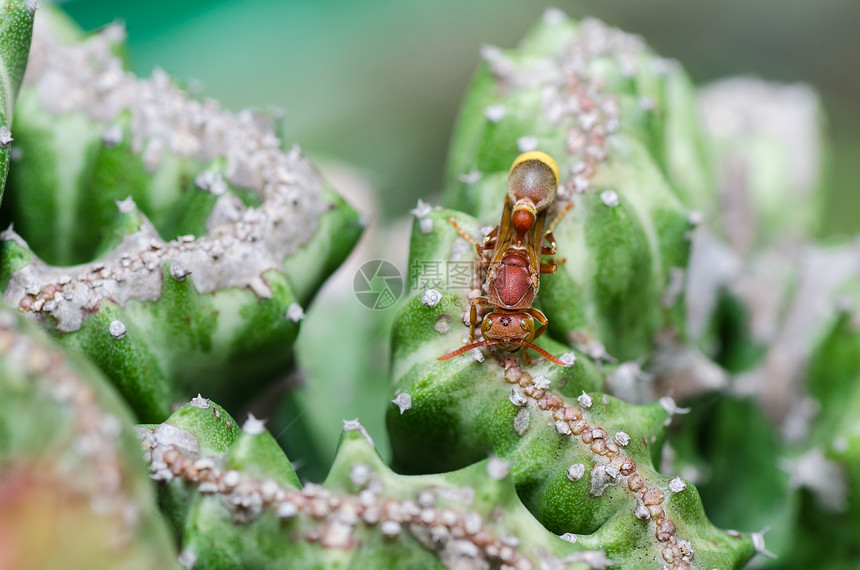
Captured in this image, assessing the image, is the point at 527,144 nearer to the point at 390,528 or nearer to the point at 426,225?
the point at 426,225

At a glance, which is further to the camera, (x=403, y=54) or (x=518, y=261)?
(x=403, y=54)

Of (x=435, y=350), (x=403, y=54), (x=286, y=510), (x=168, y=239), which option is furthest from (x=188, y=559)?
(x=403, y=54)

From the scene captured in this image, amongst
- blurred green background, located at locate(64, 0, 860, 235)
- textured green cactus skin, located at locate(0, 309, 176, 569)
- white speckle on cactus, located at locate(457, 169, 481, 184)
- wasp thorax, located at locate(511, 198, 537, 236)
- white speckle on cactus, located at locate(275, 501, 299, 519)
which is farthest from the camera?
blurred green background, located at locate(64, 0, 860, 235)

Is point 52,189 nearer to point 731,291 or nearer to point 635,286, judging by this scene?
point 635,286

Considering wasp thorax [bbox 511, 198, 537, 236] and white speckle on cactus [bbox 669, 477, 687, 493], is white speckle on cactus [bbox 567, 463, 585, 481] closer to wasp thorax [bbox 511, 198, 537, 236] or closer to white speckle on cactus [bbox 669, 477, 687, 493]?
white speckle on cactus [bbox 669, 477, 687, 493]

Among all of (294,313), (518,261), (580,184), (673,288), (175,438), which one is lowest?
(175,438)

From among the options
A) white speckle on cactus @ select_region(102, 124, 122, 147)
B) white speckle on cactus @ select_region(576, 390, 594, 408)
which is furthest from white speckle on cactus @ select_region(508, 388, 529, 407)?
white speckle on cactus @ select_region(102, 124, 122, 147)

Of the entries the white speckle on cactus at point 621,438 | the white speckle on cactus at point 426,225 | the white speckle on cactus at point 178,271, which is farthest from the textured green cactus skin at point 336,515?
the white speckle on cactus at point 426,225

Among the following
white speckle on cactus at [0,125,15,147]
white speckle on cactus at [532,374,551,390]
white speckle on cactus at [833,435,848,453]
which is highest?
white speckle on cactus at [0,125,15,147]
